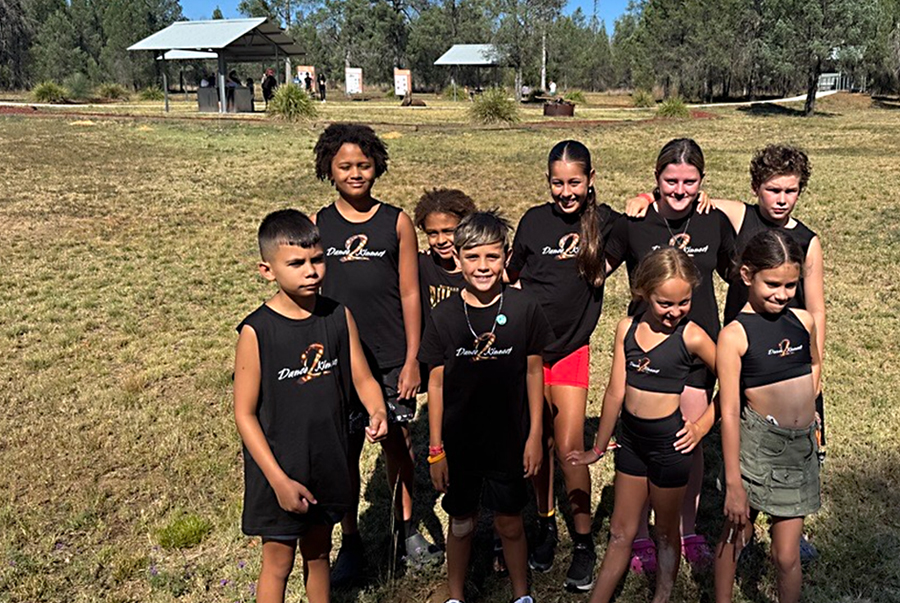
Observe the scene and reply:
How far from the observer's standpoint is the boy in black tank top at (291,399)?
2.28m

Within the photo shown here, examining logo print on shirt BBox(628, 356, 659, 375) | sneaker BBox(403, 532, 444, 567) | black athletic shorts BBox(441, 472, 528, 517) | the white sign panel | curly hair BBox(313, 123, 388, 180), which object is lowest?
sneaker BBox(403, 532, 444, 567)

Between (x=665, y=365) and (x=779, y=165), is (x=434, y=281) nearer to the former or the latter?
(x=665, y=365)

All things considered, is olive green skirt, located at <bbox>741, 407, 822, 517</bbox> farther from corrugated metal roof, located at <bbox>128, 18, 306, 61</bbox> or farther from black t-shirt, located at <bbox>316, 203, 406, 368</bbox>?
corrugated metal roof, located at <bbox>128, 18, 306, 61</bbox>

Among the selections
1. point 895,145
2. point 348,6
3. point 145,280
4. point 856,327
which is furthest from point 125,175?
point 348,6

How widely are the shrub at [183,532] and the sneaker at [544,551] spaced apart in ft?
5.18

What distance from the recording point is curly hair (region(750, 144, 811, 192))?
2.84 metres

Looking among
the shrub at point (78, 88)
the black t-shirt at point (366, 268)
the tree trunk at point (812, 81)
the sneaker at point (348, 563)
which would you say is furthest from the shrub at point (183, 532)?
the shrub at point (78, 88)

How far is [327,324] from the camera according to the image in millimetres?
2395

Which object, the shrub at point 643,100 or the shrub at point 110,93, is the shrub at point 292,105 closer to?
the shrub at point 110,93

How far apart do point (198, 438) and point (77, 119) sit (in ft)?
71.2

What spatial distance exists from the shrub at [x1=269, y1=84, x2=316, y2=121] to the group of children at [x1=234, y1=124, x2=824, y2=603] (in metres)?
21.0

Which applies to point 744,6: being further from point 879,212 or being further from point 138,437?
point 138,437

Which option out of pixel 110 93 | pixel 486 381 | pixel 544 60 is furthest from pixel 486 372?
pixel 544 60

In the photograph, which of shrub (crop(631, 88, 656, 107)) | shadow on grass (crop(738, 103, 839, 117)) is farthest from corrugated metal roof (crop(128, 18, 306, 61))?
shadow on grass (crop(738, 103, 839, 117))
